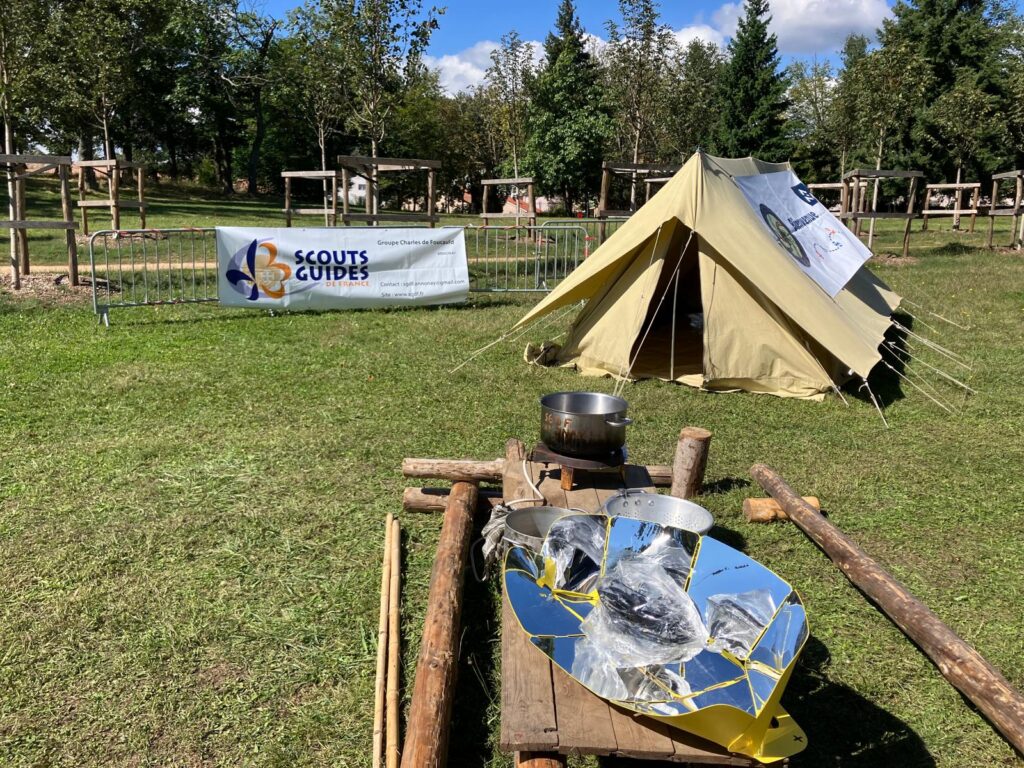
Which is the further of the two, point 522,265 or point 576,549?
point 522,265

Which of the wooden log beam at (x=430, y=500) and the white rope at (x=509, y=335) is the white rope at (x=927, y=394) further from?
the wooden log beam at (x=430, y=500)

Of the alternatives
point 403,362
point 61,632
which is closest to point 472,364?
point 403,362

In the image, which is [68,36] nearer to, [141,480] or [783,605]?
[141,480]

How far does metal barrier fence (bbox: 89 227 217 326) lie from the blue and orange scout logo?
0.61 metres

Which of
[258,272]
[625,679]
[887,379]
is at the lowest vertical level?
[625,679]

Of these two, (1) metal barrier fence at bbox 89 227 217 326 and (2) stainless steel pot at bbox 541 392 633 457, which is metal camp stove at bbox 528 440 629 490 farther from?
(1) metal barrier fence at bbox 89 227 217 326

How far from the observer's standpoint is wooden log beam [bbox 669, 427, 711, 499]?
4820 mm

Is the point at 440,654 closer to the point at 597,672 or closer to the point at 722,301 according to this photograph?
the point at 597,672

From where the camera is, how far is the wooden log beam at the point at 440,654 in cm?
265

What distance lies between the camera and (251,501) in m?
5.01

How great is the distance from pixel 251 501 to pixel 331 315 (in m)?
6.35

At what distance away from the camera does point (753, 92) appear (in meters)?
40.6

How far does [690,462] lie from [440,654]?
2.33 metres

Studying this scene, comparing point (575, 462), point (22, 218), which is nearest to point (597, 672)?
point (575, 462)
